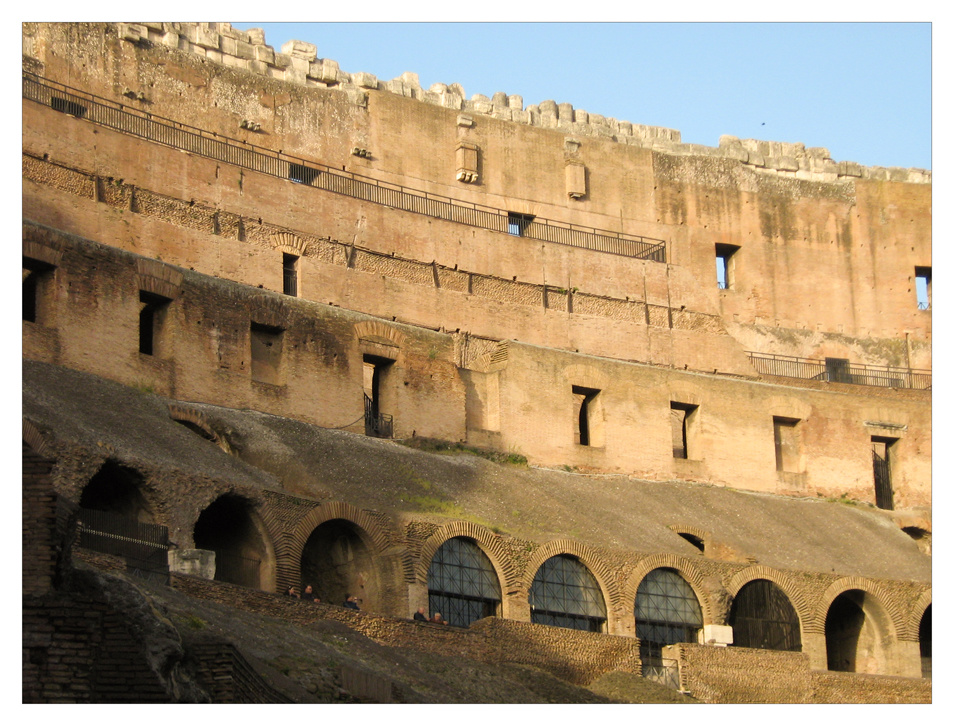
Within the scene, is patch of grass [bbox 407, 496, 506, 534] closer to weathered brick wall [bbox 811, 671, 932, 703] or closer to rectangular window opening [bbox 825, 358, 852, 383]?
weathered brick wall [bbox 811, 671, 932, 703]

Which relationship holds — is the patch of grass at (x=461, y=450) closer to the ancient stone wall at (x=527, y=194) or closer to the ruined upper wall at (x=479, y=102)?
the ancient stone wall at (x=527, y=194)

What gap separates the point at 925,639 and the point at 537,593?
358 inches

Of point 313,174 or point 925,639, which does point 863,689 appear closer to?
point 925,639

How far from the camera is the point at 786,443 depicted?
117 feet

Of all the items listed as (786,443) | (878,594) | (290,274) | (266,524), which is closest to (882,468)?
(786,443)

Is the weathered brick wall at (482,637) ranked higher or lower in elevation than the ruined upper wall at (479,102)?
lower

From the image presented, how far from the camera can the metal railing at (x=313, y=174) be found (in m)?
32.0

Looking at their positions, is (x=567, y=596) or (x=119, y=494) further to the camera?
(x=567, y=596)

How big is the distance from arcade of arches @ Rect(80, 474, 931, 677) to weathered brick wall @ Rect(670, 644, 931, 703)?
4.15ft

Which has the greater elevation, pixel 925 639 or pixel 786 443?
pixel 786 443

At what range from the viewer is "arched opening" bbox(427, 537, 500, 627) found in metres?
25.8

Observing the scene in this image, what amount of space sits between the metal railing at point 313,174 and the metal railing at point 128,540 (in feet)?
37.8

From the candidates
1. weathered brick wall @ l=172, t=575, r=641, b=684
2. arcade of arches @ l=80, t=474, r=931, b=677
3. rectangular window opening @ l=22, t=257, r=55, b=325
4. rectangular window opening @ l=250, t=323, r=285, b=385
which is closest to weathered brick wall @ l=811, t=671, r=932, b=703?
arcade of arches @ l=80, t=474, r=931, b=677

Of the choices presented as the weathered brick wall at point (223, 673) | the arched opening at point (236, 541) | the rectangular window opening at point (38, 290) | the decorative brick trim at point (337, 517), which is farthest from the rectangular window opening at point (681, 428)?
the weathered brick wall at point (223, 673)
